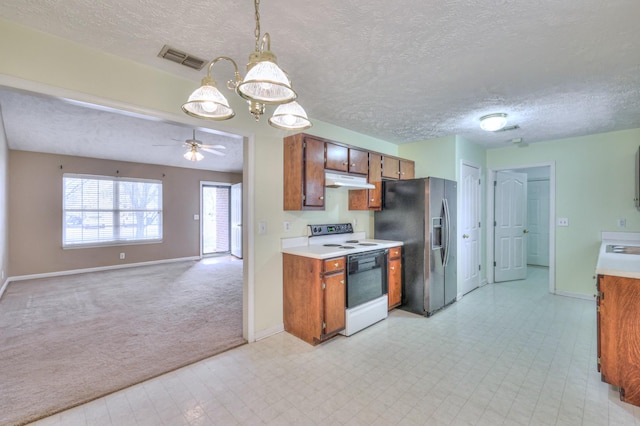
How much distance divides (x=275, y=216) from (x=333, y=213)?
3.29ft

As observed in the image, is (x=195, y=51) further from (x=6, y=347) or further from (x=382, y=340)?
(x=6, y=347)

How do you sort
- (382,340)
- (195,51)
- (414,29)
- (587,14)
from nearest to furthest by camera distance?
(587,14) < (414,29) < (195,51) < (382,340)

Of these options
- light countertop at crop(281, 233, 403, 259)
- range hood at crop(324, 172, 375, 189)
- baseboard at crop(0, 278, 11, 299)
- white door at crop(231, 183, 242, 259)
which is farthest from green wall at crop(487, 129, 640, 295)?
baseboard at crop(0, 278, 11, 299)

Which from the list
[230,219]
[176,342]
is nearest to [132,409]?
[176,342]

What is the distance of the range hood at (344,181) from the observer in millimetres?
3277

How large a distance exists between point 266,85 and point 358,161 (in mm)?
2408

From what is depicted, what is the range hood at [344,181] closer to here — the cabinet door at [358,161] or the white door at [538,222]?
the cabinet door at [358,161]

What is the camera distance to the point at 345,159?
139 inches

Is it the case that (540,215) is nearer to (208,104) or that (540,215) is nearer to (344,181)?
(344,181)

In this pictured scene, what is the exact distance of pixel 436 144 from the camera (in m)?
4.45

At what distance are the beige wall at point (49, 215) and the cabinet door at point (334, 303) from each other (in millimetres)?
5635

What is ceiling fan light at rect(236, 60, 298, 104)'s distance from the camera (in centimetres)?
120

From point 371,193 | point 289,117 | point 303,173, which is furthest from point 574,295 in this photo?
point 289,117

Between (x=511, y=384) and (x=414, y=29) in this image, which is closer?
(x=414, y=29)
